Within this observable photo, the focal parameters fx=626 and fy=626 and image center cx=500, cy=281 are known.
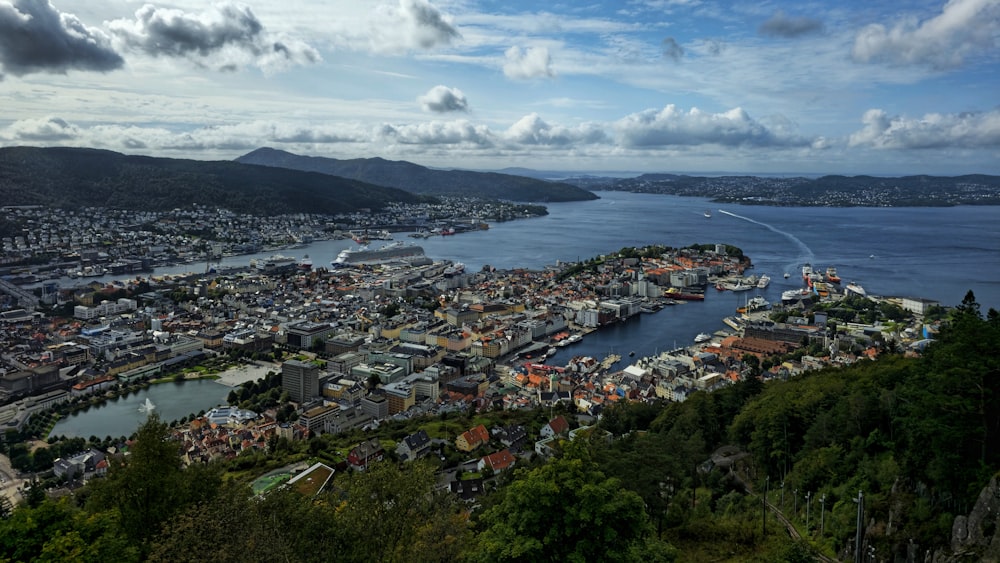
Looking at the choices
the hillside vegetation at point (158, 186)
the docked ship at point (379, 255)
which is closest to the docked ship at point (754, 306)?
the docked ship at point (379, 255)

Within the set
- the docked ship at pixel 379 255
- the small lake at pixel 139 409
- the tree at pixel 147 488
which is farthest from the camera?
the docked ship at pixel 379 255

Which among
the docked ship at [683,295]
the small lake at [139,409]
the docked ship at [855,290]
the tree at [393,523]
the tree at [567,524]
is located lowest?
the small lake at [139,409]

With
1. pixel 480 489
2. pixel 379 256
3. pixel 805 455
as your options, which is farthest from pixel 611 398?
pixel 379 256

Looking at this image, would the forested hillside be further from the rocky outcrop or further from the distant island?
the distant island

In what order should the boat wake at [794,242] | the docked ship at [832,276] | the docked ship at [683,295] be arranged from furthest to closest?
the boat wake at [794,242] < the docked ship at [832,276] < the docked ship at [683,295]

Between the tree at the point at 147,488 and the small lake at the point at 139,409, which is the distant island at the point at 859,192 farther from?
the tree at the point at 147,488

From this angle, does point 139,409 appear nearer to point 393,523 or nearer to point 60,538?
point 60,538

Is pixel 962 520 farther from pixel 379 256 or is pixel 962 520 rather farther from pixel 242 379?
pixel 379 256
